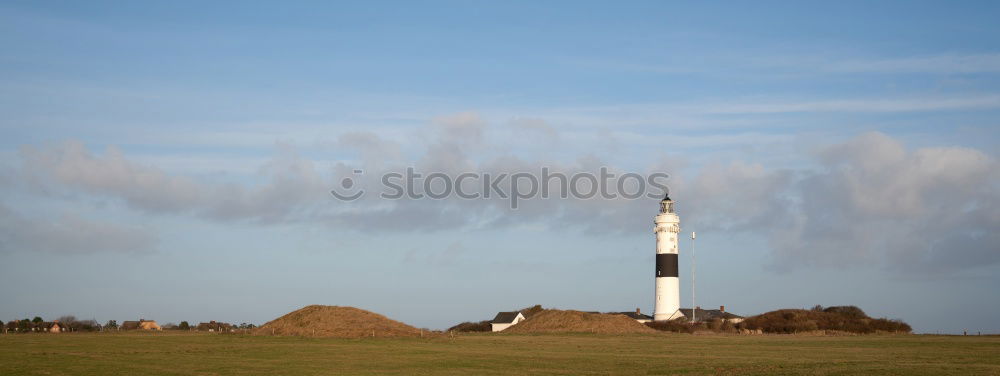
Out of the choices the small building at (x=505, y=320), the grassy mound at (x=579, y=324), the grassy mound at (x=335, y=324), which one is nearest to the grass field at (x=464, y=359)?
the grassy mound at (x=335, y=324)

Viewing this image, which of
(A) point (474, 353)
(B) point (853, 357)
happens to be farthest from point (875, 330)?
(A) point (474, 353)

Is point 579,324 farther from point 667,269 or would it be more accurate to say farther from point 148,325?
point 148,325

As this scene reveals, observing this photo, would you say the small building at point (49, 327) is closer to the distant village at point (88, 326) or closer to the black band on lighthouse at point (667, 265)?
the distant village at point (88, 326)

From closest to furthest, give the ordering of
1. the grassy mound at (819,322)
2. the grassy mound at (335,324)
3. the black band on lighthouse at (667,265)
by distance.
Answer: the grassy mound at (335,324) < the grassy mound at (819,322) < the black band on lighthouse at (667,265)

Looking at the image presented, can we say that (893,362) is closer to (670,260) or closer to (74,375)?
(74,375)

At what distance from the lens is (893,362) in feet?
152

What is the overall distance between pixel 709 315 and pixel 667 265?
1326 centimetres

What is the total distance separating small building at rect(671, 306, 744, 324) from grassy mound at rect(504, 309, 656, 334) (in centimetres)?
1050

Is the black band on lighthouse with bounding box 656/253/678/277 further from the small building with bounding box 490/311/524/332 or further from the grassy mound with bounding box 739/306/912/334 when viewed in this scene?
the small building with bounding box 490/311/524/332

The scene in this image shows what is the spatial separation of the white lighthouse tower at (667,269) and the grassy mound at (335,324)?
109 feet

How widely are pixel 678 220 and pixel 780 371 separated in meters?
70.4

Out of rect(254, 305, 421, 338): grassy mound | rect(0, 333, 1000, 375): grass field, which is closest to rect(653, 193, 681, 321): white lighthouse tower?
rect(254, 305, 421, 338): grassy mound

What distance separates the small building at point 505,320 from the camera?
392 ft

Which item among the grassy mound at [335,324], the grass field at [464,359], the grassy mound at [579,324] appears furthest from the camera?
the grassy mound at [579,324]
